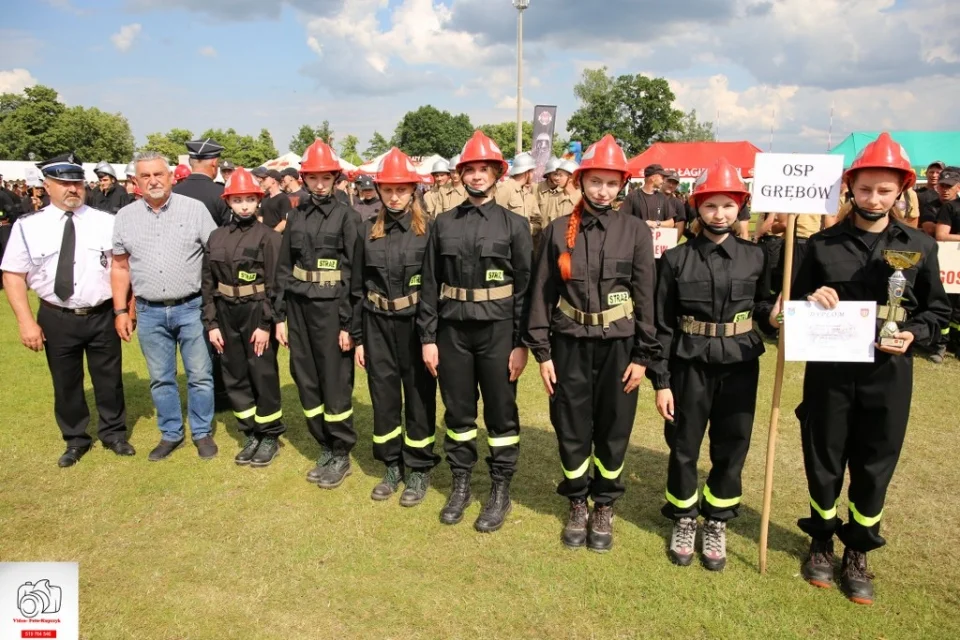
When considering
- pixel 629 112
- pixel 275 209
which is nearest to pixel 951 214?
pixel 275 209

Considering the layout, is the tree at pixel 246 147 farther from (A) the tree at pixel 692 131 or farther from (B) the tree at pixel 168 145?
(A) the tree at pixel 692 131

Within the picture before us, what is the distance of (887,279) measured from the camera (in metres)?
3.29

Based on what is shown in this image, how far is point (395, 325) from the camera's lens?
442 cm

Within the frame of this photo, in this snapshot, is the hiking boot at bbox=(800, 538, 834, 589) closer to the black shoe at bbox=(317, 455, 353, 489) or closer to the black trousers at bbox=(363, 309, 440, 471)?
the black trousers at bbox=(363, 309, 440, 471)

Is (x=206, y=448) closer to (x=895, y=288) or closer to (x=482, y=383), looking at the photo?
(x=482, y=383)

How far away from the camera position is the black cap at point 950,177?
824 cm

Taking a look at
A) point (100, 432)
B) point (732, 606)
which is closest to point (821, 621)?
point (732, 606)

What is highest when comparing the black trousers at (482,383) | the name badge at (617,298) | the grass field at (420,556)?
the name badge at (617,298)

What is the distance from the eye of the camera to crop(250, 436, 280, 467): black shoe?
209 inches

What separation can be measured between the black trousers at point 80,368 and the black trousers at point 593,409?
394cm

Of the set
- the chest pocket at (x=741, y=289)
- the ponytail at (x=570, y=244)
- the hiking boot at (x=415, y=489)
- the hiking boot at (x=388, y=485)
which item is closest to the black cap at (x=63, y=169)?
the hiking boot at (x=388, y=485)

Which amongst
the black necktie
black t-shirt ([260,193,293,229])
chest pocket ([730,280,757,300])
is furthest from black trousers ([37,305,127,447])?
black t-shirt ([260,193,293,229])

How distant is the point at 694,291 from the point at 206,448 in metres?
4.39

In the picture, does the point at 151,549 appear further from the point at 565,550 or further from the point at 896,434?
the point at 896,434
